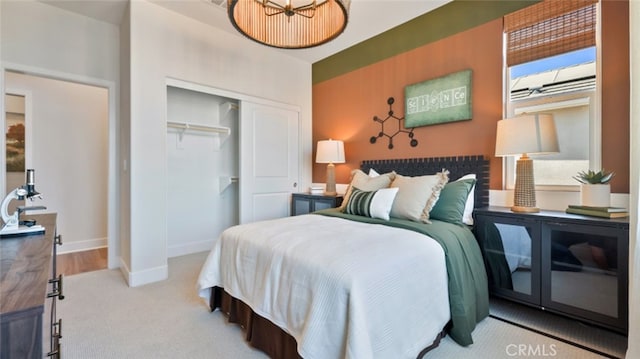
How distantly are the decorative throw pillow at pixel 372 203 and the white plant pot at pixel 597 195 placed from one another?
1.26 meters

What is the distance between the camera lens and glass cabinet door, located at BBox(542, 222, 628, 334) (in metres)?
1.70

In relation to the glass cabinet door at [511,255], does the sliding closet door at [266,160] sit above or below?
above

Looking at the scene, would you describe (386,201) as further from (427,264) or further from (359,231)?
(427,264)

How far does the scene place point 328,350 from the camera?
50.5 inches

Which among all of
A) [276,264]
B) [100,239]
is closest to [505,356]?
[276,264]

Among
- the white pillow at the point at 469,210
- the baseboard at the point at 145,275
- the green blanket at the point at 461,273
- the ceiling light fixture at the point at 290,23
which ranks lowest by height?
→ the baseboard at the point at 145,275

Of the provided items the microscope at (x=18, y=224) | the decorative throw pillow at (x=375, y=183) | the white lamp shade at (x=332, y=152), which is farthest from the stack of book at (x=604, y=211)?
the microscope at (x=18, y=224)

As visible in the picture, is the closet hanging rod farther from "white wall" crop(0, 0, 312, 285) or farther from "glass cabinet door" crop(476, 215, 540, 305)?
"glass cabinet door" crop(476, 215, 540, 305)

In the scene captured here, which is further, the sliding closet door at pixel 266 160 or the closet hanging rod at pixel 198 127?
the sliding closet door at pixel 266 160

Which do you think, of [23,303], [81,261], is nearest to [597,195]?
[23,303]

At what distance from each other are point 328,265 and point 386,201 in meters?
1.16

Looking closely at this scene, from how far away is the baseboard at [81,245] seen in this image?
4.00m

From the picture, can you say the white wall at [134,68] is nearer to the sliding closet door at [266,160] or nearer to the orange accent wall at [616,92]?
the sliding closet door at [266,160]

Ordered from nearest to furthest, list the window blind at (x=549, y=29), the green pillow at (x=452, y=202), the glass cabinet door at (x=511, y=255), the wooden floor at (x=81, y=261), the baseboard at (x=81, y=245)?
the glass cabinet door at (x=511, y=255)
the window blind at (x=549, y=29)
the green pillow at (x=452, y=202)
the wooden floor at (x=81, y=261)
the baseboard at (x=81, y=245)
